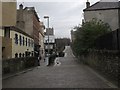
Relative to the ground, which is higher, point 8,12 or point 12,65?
point 8,12

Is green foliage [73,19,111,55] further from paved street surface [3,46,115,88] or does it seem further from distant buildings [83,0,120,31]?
paved street surface [3,46,115,88]

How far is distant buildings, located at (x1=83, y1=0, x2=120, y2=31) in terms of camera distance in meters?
59.2

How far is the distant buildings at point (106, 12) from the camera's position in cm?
5917

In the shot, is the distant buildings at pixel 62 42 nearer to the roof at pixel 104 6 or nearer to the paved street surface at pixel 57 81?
the roof at pixel 104 6

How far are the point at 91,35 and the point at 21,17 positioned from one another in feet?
145

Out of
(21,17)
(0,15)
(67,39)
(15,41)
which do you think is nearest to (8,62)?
(0,15)

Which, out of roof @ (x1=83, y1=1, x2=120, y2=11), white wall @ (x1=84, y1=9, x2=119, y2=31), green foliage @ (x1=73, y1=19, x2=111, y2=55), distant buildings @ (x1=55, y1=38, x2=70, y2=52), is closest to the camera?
green foliage @ (x1=73, y1=19, x2=111, y2=55)

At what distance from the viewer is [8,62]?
91.6 feet

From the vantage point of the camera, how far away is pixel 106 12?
6084cm

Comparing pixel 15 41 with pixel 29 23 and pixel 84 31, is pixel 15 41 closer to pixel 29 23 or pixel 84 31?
pixel 84 31

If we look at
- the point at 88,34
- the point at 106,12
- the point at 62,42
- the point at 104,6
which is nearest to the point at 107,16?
the point at 106,12

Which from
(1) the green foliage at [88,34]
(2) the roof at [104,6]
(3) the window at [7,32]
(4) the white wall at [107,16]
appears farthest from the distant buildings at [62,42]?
(3) the window at [7,32]

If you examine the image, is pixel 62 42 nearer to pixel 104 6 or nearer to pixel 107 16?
pixel 104 6

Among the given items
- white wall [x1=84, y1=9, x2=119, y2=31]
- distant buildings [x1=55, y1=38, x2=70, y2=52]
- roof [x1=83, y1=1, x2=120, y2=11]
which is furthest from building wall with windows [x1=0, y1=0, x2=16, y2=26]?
distant buildings [x1=55, y1=38, x2=70, y2=52]
